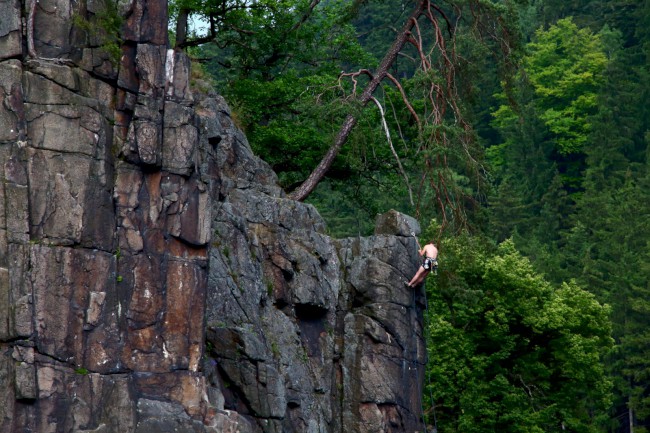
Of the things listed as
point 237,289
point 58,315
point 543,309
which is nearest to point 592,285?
point 543,309

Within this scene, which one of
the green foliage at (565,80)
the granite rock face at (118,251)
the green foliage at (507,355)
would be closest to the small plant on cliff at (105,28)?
the granite rock face at (118,251)

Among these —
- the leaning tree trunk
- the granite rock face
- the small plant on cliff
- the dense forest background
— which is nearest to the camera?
the granite rock face

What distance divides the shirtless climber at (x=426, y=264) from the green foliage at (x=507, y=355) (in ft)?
37.1

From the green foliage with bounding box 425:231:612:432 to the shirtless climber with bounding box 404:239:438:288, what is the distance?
445 inches

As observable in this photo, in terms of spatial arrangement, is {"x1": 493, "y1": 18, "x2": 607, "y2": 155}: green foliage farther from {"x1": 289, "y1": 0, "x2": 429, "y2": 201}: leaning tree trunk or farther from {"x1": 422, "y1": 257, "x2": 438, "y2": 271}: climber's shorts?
{"x1": 422, "y1": 257, "x2": 438, "y2": 271}: climber's shorts

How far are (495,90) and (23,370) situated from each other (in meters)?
70.8

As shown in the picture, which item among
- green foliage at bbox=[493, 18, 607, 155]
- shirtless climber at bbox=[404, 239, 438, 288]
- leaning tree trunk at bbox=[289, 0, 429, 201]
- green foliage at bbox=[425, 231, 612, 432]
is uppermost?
green foliage at bbox=[493, 18, 607, 155]

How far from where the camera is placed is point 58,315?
22.6 m

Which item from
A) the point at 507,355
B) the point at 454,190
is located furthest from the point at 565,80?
the point at 454,190

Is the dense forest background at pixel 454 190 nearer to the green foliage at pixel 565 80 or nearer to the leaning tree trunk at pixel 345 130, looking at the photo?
the leaning tree trunk at pixel 345 130

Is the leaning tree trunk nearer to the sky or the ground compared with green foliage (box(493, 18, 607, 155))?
nearer to the ground

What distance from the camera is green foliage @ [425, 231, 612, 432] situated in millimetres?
44094

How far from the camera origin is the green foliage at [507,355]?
145 ft

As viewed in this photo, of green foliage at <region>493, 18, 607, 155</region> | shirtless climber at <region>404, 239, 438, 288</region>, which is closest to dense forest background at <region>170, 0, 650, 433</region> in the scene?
shirtless climber at <region>404, 239, 438, 288</region>
